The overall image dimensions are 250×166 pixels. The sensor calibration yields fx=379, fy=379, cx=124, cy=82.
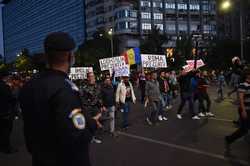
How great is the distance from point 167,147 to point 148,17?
92.2 meters

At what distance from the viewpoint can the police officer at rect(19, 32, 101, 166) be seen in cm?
214

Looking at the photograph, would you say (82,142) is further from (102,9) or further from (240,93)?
(102,9)

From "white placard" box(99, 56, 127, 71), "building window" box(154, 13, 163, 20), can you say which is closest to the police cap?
"white placard" box(99, 56, 127, 71)

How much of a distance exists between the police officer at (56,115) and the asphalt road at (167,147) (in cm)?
463

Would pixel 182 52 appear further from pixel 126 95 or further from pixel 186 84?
pixel 126 95

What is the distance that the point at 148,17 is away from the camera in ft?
323

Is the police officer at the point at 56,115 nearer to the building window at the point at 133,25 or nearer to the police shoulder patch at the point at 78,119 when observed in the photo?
the police shoulder patch at the point at 78,119

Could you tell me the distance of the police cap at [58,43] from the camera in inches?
89.8

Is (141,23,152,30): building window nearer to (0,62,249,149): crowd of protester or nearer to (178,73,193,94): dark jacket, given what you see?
(0,62,249,149): crowd of protester

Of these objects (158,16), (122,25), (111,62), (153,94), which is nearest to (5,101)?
(153,94)

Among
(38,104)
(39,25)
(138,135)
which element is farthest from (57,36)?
(39,25)

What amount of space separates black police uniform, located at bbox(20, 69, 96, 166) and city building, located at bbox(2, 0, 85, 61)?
380 feet

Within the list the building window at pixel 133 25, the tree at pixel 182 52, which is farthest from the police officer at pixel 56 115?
the building window at pixel 133 25

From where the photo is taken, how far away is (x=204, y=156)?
7.10m
